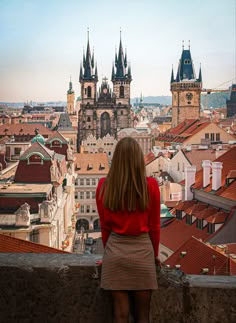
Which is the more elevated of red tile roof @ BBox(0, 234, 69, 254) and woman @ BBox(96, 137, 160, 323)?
woman @ BBox(96, 137, 160, 323)

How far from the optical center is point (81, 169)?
4009cm

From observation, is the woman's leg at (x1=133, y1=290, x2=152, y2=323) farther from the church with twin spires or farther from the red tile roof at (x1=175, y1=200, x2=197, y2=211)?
the church with twin spires

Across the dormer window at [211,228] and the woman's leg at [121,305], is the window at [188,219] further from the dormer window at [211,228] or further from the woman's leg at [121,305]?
the woman's leg at [121,305]

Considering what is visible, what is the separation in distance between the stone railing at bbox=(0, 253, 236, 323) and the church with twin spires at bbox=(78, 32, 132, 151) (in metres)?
66.8

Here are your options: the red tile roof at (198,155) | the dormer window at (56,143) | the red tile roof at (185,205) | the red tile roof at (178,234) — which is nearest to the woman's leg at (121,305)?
the red tile roof at (178,234)

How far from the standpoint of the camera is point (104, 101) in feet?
237

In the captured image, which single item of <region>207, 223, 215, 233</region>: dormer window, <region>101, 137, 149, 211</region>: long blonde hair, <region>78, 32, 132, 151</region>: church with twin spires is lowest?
<region>207, 223, 215, 233</region>: dormer window

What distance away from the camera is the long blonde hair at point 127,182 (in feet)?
10.5

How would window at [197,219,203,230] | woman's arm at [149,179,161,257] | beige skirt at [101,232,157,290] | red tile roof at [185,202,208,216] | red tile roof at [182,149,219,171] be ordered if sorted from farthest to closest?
1. red tile roof at [182,149,219,171]
2. red tile roof at [185,202,208,216]
3. window at [197,219,203,230]
4. woman's arm at [149,179,161,257]
5. beige skirt at [101,232,157,290]

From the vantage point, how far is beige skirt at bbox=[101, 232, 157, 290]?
3.18 metres

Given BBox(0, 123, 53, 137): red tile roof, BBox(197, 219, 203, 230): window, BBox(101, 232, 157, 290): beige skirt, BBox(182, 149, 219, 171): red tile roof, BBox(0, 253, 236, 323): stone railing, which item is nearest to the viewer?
BBox(101, 232, 157, 290): beige skirt

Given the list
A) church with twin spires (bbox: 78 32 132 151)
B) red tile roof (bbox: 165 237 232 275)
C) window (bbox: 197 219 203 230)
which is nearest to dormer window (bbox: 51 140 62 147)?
window (bbox: 197 219 203 230)

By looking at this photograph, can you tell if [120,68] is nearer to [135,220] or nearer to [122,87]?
[122,87]

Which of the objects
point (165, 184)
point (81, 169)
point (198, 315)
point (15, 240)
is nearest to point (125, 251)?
point (198, 315)
